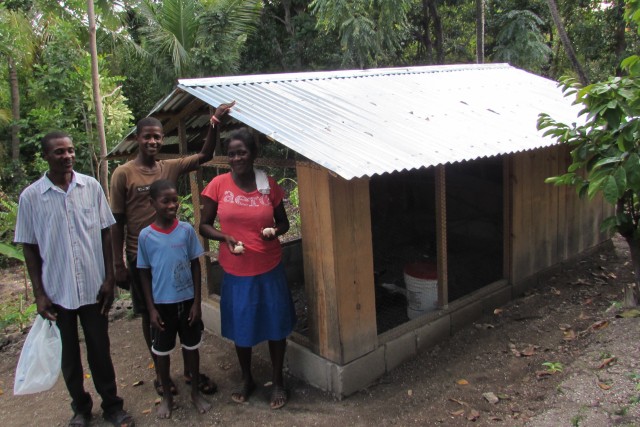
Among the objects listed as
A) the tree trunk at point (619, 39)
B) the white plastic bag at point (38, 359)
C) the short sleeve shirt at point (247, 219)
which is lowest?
the white plastic bag at point (38, 359)

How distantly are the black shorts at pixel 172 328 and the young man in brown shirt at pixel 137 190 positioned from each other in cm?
24

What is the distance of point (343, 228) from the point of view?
12.7 ft

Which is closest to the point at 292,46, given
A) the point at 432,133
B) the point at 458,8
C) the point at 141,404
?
the point at 458,8

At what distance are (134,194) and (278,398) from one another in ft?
5.94

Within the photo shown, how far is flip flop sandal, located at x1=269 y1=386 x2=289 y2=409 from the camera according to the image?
386 cm

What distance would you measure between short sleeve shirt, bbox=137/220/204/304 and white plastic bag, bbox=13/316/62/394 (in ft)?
2.18

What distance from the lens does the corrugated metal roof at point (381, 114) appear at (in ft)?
12.1

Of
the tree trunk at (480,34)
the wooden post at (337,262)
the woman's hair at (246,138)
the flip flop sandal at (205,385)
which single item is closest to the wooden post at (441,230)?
the wooden post at (337,262)

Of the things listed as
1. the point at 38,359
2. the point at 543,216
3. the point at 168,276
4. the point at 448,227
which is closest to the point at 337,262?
the point at 168,276

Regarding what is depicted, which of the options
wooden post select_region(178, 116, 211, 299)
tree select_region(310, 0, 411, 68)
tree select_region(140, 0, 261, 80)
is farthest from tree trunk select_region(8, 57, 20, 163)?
wooden post select_region(178, 116, 211, 299)

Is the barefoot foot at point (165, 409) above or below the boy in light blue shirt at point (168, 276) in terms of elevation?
below

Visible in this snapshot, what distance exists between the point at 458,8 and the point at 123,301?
15.3m

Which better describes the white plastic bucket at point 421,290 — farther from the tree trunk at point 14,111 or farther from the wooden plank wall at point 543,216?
the tree trunk at point 14,111

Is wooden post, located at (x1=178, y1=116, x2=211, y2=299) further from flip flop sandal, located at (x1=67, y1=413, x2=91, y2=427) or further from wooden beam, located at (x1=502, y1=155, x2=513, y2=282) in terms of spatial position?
wooden beam, located at (x1=502, y1=155, x2=513, y2=282)
